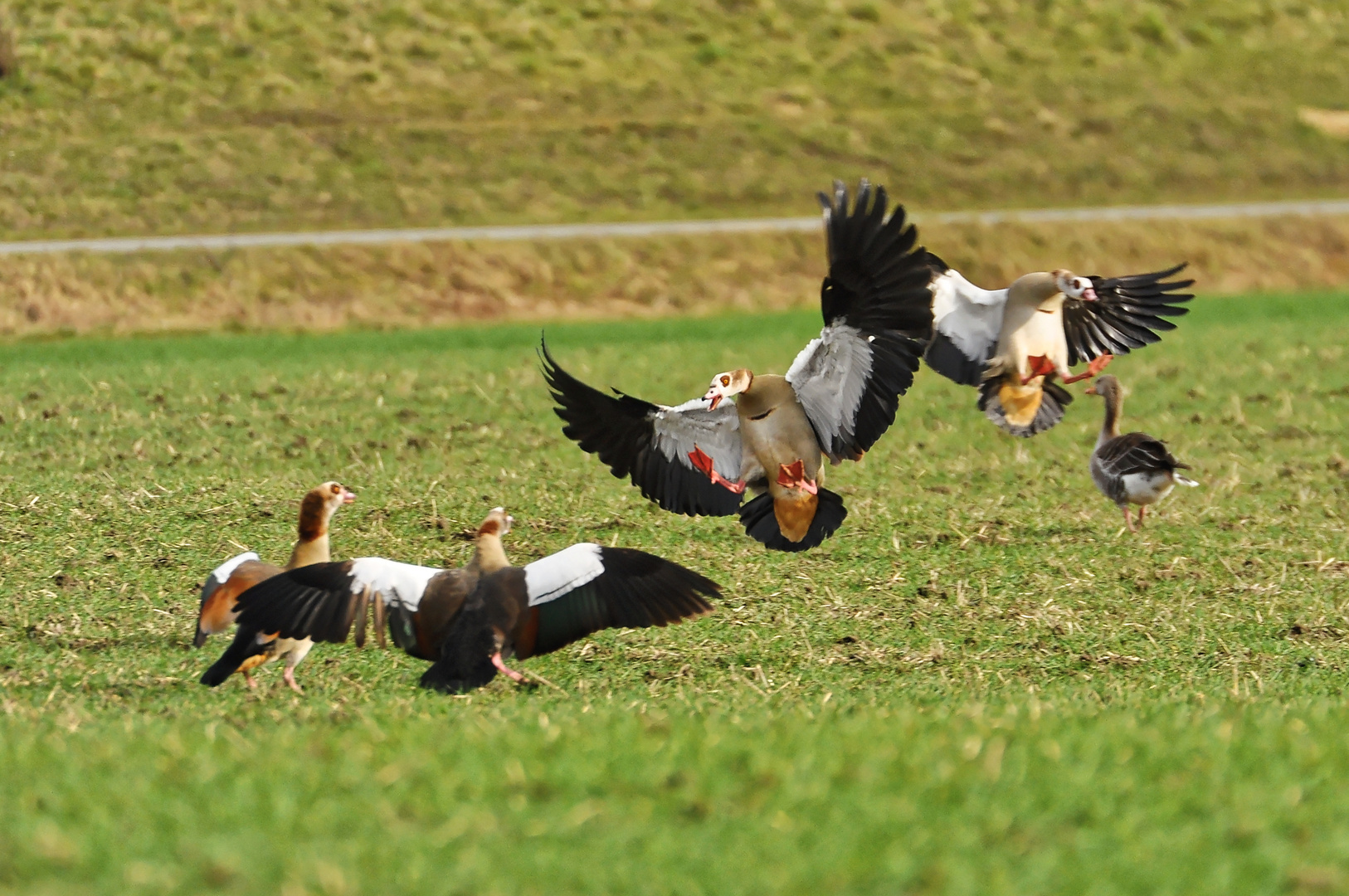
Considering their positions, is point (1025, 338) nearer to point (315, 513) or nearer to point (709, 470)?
point (709, 470)

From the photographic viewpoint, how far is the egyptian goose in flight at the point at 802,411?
24.7 feet

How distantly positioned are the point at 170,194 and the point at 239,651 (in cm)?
2868

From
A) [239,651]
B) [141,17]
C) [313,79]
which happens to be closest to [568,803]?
[239,651]

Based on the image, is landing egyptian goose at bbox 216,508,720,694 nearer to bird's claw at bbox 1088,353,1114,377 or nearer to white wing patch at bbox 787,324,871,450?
white wing patch at bbox 787,324,871,450

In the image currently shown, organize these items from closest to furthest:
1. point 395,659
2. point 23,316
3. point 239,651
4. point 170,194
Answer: point 239,651, point 395,659, point 23,316, point 170,194

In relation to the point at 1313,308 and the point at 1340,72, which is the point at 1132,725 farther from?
the point at 1340,72

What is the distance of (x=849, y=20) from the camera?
4894 cm

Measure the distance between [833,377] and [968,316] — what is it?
57.8 inches

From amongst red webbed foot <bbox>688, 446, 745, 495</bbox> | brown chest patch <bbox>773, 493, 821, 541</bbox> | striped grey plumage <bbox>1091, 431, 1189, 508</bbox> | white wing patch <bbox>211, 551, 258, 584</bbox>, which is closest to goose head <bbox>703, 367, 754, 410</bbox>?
red webbed foot <bbox>688, 446, 745, 495</bbox>

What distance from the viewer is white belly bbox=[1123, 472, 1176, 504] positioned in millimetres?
11391

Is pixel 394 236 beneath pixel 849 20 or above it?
beneath

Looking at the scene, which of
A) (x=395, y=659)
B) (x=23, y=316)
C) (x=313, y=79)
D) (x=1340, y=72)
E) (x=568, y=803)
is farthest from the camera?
(x=1340, y=72)

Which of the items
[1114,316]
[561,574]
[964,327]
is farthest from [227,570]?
[1114,316]

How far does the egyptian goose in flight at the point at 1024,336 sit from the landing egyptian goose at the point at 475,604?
8.14 feet
